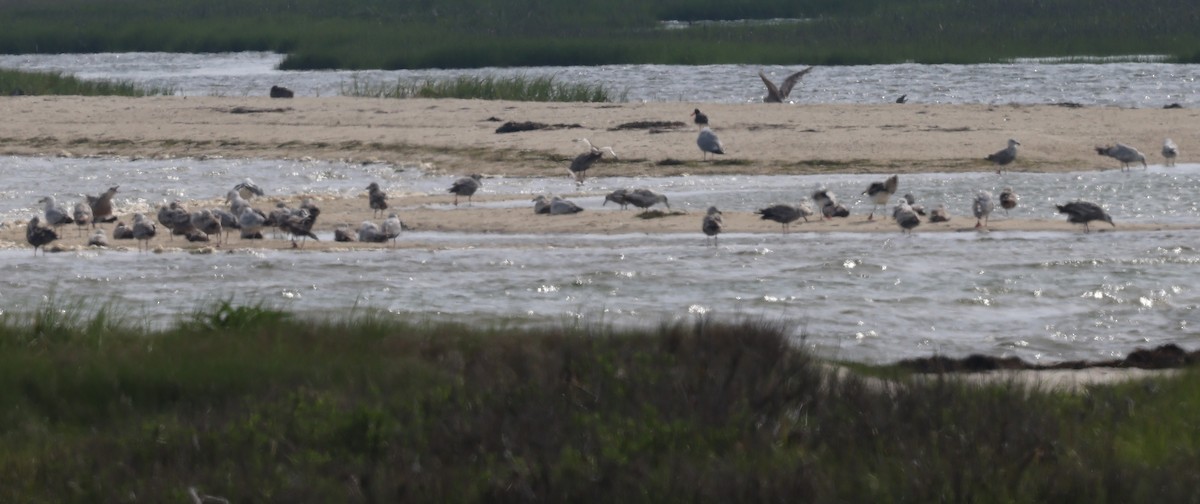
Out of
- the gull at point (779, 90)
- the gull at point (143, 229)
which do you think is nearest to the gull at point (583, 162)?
the gull at point (143, 229)

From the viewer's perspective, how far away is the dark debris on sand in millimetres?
8516

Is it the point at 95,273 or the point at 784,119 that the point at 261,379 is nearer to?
the point at 95,273

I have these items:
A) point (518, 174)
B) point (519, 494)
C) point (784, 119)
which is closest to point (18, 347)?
point (519, 494)

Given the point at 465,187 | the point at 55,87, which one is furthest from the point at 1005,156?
the point at 55,87

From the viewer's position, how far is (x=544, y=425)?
6.41 meters

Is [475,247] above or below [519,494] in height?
below

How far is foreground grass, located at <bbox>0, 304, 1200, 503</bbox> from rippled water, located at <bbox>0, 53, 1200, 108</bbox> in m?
23.9

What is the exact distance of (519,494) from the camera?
18.7ft

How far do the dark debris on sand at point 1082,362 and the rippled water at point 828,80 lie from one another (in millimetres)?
21666

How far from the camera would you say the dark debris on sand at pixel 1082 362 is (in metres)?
8.52

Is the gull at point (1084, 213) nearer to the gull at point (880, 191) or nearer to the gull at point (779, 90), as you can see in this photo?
the gull at point (880, 191)

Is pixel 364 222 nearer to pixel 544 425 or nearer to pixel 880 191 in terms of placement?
pixel 880 191

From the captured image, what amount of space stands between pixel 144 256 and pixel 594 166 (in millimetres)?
8131

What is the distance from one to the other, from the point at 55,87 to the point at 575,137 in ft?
54.8
